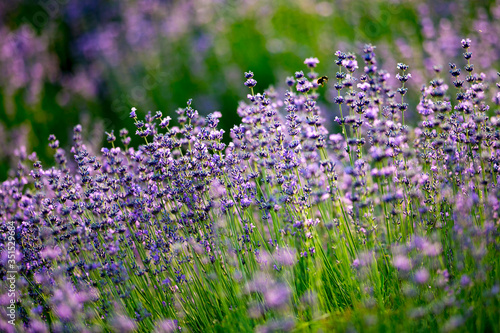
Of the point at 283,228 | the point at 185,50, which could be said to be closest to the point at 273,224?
the point at 283,228

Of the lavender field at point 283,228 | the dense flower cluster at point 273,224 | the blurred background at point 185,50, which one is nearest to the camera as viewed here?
the lavender field at point 283,228

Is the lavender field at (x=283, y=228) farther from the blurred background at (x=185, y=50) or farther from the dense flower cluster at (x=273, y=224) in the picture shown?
the blurred background at (x=185, y=50)

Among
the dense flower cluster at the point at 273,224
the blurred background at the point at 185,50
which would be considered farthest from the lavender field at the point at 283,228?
Result: the blurred background at the point at 185,50

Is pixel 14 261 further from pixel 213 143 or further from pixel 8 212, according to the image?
pixel 213 143

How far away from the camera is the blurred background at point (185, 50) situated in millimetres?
6723

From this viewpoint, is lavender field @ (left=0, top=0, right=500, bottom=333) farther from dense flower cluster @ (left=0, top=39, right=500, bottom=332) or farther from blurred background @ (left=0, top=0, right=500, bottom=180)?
blurred background @ (left=0, top=0, right=500, bottom=180)

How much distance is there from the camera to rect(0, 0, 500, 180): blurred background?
672 cm

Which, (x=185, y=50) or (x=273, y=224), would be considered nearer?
(x=273, y=224)

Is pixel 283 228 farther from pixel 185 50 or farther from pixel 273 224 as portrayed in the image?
pixel 185 50

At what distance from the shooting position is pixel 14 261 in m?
2.75

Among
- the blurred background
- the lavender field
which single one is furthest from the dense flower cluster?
the blurred background

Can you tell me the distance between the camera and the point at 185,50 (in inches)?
332


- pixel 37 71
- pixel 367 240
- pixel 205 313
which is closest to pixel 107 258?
pixel 205 313

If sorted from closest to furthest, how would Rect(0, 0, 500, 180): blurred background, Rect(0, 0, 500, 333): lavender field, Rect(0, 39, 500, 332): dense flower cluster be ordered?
Rect(0, 0, 500, 333): lavender field
Rect(0, 39, 500, 332): dense flower cluster
Rect(0, 0, 500, 180): blurred background
